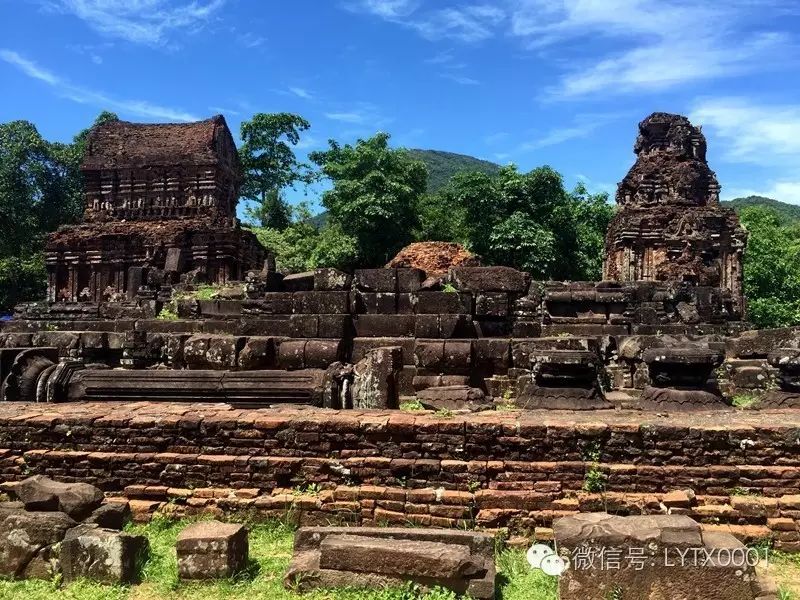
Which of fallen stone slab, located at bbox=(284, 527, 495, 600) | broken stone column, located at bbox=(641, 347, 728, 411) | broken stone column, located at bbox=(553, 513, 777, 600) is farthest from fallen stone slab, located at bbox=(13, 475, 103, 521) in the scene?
broken stone column, located at bbox=(641, 347, 728, 411)

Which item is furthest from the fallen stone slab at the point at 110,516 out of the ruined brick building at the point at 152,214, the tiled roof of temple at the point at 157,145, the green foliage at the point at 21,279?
the green foliage at the point at 21,279

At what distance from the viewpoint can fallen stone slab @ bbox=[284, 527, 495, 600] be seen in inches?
137

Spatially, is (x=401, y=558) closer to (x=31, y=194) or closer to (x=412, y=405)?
(x=412, y=405)

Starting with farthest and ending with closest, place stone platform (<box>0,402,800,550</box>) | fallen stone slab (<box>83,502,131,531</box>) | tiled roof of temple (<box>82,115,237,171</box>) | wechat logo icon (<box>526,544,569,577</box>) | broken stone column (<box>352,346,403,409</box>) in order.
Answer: tiled roof of temple (<box>82,115,237,171</box>), broken stone column (<box>352,346,403,409</box>), stone platform (<box>0,402,800,550</box>), fallen stone slab (<box>83,502,131,531</box>), wechat logo icon (<box>526,544,569,577</box>)

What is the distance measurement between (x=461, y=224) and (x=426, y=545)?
2636 cm

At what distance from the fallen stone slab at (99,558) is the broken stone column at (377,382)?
2953 millimetres

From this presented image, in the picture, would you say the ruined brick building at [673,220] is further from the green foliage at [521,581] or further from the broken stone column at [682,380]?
the green foliage at [521,581]

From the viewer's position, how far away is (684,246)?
925 inches

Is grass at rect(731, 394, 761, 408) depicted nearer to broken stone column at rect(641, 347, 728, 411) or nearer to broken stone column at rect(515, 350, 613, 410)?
broken stone column at rect(641, 347, 728, 411)

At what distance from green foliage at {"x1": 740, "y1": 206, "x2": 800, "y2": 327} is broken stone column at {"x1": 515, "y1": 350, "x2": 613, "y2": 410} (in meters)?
21.3

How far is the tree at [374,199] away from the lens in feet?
87.5

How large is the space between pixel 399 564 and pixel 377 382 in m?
2.99

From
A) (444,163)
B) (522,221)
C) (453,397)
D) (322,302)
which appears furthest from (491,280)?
(444,163)

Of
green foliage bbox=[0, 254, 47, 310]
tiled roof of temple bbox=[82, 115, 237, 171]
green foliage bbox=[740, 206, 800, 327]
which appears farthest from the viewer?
green foliage bbox=[0, 254, 47, 310]
